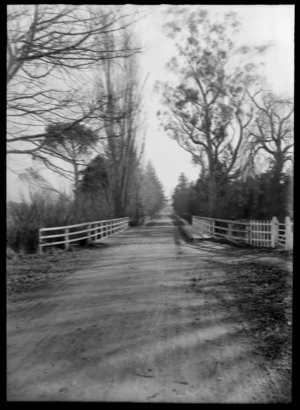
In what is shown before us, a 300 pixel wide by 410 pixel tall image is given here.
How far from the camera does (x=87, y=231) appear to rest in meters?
2.02

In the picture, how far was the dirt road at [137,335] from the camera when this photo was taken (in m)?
1.59

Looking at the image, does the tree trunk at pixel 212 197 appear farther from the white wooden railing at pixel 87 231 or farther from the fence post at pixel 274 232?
the white wooden railing at pixel 87 231

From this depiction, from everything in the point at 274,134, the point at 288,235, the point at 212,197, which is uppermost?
the point at 274,134

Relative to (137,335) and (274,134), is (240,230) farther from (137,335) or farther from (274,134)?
(137,335)

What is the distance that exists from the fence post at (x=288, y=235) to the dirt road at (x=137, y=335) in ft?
1.50

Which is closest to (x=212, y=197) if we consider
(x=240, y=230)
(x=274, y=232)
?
(x=240, y=230)

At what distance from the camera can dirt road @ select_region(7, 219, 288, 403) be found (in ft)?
5.20

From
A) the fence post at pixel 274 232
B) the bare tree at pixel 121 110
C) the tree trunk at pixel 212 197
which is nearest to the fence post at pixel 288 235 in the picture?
the fence post at pixel 274 232

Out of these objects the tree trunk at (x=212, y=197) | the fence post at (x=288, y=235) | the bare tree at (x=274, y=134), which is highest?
the bare tree at (x=274, y=134)

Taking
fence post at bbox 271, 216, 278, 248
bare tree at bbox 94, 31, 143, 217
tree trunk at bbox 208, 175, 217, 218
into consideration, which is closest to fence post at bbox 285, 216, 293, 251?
fence post at bbox 271, 216, 278, 248

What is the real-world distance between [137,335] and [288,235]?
1.10 metres

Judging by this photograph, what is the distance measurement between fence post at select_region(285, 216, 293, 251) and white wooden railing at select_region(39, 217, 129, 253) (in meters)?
1.02
